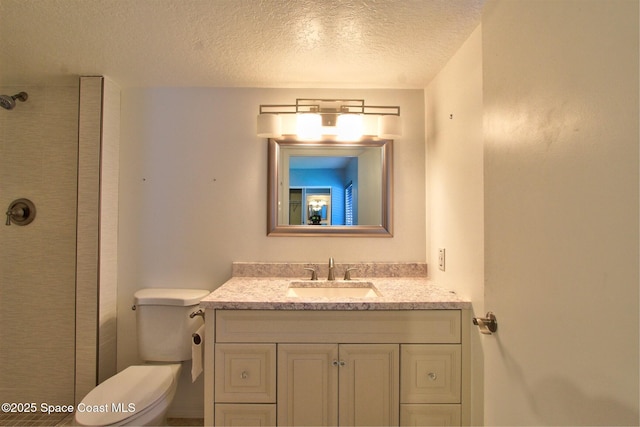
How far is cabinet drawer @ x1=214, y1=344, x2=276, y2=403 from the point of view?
1.23 meters

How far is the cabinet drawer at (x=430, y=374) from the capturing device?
1.25 meters

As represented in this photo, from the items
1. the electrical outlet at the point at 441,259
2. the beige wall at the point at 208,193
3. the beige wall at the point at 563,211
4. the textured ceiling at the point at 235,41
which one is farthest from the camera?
the beige wall at the point at 208,193

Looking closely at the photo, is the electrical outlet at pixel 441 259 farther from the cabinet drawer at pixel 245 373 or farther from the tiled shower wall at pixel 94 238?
the tiled shower wall at pixel 94 238

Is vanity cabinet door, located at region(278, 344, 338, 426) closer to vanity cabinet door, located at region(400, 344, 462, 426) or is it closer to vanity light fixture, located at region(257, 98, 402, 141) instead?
vanity cabinet door, located at region(400, 344, 462, 426)

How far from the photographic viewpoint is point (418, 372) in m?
1.25

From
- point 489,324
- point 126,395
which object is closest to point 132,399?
point 126,395

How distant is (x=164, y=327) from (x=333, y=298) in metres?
0.99

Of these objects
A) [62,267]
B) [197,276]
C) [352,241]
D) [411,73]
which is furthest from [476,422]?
[62,267]

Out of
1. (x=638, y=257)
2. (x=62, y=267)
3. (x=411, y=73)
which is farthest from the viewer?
(x=62, y=267)

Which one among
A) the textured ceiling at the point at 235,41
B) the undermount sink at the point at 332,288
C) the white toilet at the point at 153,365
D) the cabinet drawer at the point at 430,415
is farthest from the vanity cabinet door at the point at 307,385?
the textured ceiling at the point at 235,41

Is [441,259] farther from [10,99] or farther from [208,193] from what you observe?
[10,99]

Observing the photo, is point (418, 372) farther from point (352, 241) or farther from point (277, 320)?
point (352, 241)

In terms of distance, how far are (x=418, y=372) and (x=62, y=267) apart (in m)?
2.09

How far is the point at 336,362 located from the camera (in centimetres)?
124
